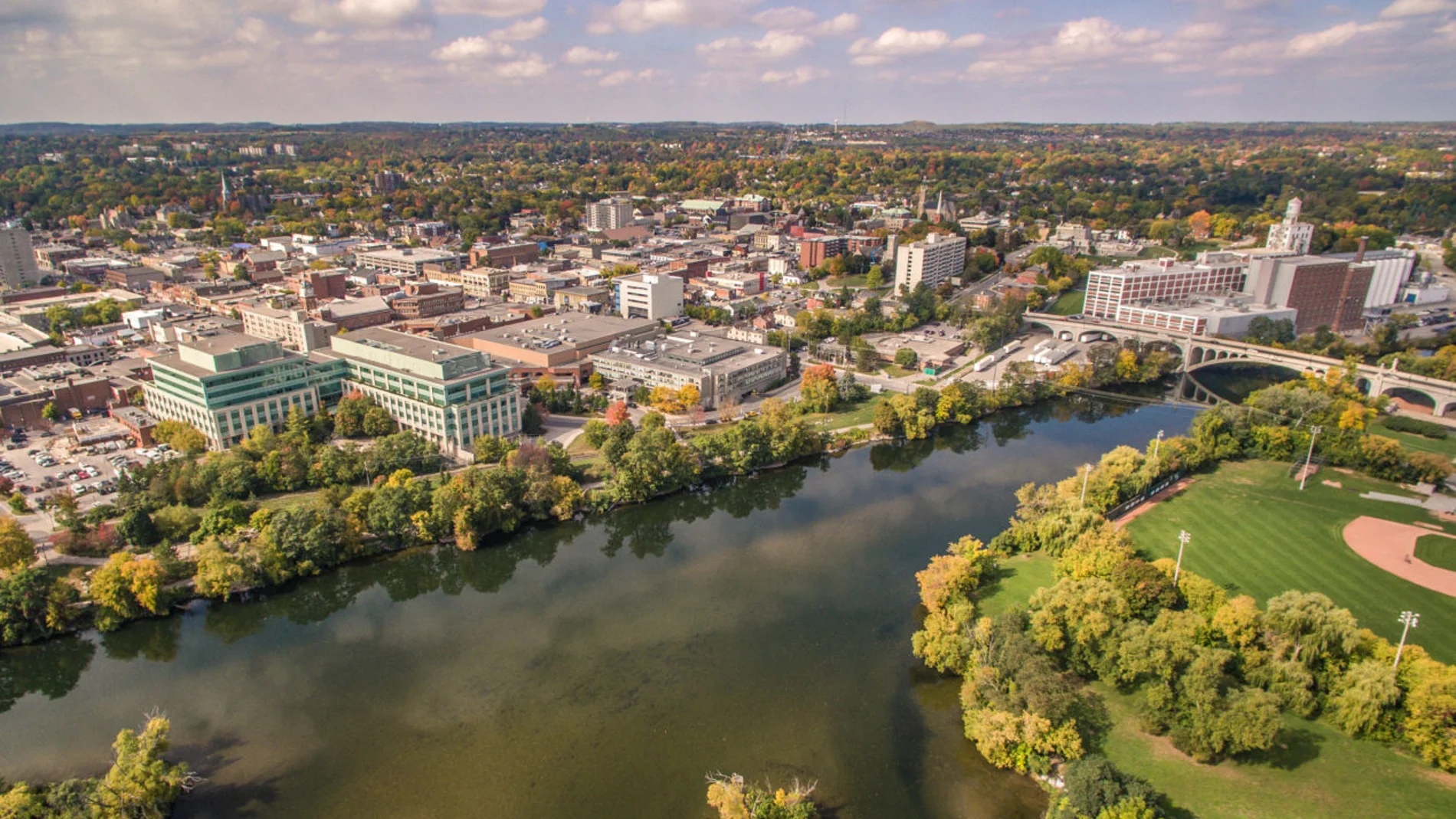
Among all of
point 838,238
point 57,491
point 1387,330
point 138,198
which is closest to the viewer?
point 57,491

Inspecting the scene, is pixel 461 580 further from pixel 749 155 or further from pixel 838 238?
pixel 749 155

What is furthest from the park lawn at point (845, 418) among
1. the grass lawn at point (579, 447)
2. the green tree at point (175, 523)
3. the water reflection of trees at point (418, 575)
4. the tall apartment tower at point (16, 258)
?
the tall apartment tower at point (16, 258)

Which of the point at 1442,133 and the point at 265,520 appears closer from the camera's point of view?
the point at 265,520

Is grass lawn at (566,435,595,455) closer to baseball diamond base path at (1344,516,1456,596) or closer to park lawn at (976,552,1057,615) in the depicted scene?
park lawn at (976,552,1057,615)

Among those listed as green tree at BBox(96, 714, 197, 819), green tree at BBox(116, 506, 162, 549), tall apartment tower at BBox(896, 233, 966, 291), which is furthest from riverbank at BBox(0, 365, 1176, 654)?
tall apartment tower at BBox(896, 233, 966, 291)

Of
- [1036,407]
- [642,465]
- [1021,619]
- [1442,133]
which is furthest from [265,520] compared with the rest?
[1442,133]

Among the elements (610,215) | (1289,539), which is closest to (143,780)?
(1289,539)

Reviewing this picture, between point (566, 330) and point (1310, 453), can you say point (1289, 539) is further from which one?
point (566, 330)
